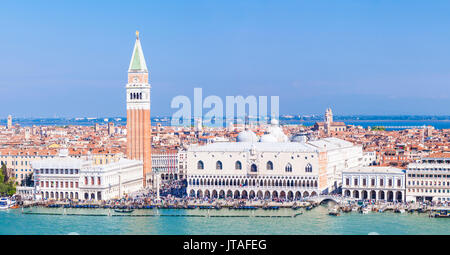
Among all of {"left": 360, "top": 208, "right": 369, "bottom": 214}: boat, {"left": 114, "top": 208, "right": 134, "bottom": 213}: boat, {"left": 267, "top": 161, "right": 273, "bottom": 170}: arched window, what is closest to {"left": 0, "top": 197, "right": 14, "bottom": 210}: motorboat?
{"left": 114, "top": 208, "right": 134, "bottom": 213}: boat

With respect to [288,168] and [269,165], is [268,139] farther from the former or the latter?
[288,168]

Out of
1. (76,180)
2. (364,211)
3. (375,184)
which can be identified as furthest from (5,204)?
(375,184)

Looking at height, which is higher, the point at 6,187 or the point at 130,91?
the point at 130,91

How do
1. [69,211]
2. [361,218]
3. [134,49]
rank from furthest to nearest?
[134,49] → [69,211] → [361,218]
